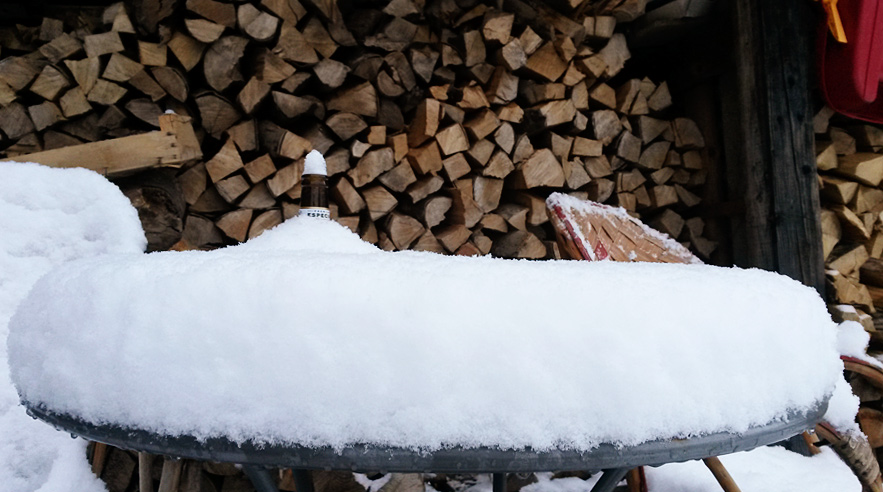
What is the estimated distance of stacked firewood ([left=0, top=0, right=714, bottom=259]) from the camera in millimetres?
1755

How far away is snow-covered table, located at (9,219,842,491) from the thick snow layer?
95 centimetres

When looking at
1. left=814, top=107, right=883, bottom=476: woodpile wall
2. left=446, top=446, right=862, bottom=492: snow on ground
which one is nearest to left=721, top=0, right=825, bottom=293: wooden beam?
left=814, top=107, right=883, bottom=476: woodpile wall

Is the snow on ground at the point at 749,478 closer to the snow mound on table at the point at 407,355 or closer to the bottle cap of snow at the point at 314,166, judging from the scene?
the bottle cap of snow at the point at 314,166

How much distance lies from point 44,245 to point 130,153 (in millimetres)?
371

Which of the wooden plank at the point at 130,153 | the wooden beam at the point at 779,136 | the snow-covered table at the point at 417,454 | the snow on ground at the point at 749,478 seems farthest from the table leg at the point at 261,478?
the wooden beam at the point at 779,136

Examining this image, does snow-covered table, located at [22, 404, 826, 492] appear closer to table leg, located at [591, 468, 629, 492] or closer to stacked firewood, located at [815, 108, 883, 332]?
table leg, located at [591, 468, 629, 492]

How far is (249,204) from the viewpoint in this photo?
74.7 inches

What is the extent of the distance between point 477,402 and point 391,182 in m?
1.75

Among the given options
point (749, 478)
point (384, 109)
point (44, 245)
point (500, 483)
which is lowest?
point (749, 478)

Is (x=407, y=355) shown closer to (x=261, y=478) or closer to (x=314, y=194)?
(x=261, y=478)

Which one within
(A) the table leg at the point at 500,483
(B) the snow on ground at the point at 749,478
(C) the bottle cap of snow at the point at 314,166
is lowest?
(B) the snow on ground at the point at 749,478

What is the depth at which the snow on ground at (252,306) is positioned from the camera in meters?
0.36

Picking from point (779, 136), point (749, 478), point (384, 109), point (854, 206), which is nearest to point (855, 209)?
point (854, 206)

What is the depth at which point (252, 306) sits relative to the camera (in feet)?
1.21
